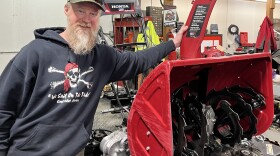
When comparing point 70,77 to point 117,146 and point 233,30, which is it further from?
point 233,30

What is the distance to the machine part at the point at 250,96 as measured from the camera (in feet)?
6.54

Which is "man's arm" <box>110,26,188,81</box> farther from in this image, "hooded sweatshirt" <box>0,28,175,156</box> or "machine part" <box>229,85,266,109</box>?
"machine part" <box>229,85,266,109</box>

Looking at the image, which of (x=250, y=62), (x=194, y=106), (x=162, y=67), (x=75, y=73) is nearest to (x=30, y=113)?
(x=75, y=73)

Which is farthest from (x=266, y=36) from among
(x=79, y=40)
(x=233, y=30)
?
(x=233, y=30)

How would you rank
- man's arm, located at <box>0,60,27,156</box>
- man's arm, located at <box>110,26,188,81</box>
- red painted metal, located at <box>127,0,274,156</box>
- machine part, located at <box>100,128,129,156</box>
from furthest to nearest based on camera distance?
machine part, located at <box>100,128,129,156</box> → man's arm, located at <box>110,26,188,81</box> → man's arm, located at <box>0,60,27,156</box> → red painted metal, located at <box>127,0,274,156</box>

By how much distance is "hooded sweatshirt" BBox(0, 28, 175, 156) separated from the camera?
5.24ft

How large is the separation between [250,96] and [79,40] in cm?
128

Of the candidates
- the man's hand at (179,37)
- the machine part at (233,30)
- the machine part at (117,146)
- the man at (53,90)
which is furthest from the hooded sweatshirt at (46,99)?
the machine part at (233,30)

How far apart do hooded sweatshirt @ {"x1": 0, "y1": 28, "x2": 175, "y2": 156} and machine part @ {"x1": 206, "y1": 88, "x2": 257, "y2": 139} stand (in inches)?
34.5

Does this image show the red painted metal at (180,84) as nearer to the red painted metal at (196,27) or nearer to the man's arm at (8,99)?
the red painted metal at (196,27)

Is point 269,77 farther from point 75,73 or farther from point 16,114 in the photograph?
point 16,114

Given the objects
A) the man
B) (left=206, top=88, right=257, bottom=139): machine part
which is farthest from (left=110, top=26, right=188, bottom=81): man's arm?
(left=206, top=88, right=257, bottom=139): machine part

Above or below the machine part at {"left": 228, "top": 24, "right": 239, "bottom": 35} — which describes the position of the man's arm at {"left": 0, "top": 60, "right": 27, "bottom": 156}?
below

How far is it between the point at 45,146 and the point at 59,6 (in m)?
5.11
